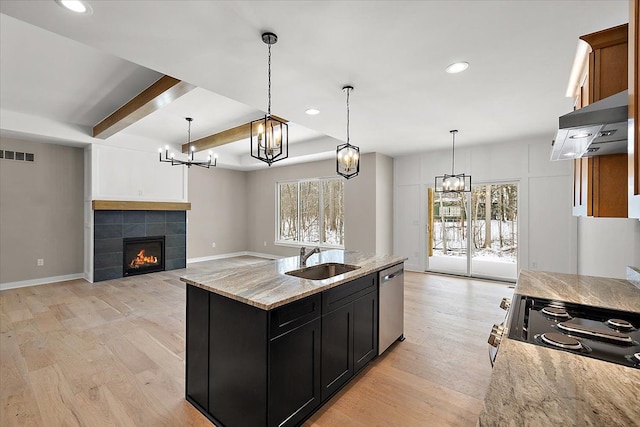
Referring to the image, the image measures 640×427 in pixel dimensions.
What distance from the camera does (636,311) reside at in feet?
4.85

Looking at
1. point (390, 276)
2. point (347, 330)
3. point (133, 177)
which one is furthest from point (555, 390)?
point (133, 177)

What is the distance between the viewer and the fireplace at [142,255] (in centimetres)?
608

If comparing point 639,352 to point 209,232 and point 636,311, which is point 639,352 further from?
point 209,232

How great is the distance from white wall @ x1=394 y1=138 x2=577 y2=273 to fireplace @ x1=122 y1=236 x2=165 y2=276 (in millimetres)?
5903

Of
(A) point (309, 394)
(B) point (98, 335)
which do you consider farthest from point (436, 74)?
(B) point (98, 335)

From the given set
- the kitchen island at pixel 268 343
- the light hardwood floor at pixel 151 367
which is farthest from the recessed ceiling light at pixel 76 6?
the light hardwood floor at pixel 151 367

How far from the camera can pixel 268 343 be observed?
161 centimetres

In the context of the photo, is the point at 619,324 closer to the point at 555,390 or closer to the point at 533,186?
the point at 555,390

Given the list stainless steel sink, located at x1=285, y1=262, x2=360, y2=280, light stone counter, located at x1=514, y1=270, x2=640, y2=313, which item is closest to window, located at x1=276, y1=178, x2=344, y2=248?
stainless steel sink, located at x1=285, y1=262, x2=360, y2=280

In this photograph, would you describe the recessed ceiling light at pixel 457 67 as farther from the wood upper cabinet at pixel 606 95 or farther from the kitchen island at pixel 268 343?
the kitchen island at pixel 268 343

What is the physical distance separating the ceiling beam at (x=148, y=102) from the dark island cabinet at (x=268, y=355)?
2.40 metres

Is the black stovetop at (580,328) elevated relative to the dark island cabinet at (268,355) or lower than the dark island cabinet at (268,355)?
elevated

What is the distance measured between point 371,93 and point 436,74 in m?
0.71

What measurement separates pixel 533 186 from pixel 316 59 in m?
4.81
